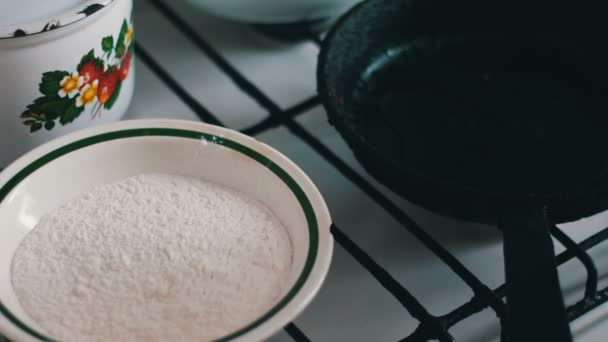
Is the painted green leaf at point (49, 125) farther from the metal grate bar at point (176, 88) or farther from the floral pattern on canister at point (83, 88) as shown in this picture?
the metal grate bar at point (176, 88)

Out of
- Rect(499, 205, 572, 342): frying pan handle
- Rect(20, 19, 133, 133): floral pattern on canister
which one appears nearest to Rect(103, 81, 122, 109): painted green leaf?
Rect(20, 19, 133, 133): floral pattern on canister

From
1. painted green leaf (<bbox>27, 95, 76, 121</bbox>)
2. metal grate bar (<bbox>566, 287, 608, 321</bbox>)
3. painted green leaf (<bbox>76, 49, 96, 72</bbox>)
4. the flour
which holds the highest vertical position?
painted green leaf (<bbox>76, 49, 96, 72</bbox>)

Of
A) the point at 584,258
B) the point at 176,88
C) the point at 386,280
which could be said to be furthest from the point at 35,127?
the point at 584,258

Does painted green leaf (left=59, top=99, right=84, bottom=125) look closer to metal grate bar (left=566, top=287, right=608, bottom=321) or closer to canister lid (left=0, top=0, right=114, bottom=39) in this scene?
canister lid (left=0, top=0, right=114, bottom=39)

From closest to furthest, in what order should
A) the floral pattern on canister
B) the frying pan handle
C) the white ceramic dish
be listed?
the frying pan handle → the floral pattern on canister → the white ceramic dish

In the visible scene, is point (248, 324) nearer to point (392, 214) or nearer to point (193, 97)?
point (392, 214)

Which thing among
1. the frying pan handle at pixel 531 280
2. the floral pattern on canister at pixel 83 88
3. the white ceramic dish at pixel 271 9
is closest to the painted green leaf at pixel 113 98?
the floral pattern on canister at pixel 83 88

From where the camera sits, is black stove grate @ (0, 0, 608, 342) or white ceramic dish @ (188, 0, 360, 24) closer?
black stove grate @ (0, 0, 608, 342)

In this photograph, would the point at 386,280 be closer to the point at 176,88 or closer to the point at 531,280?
the point at 531,280
